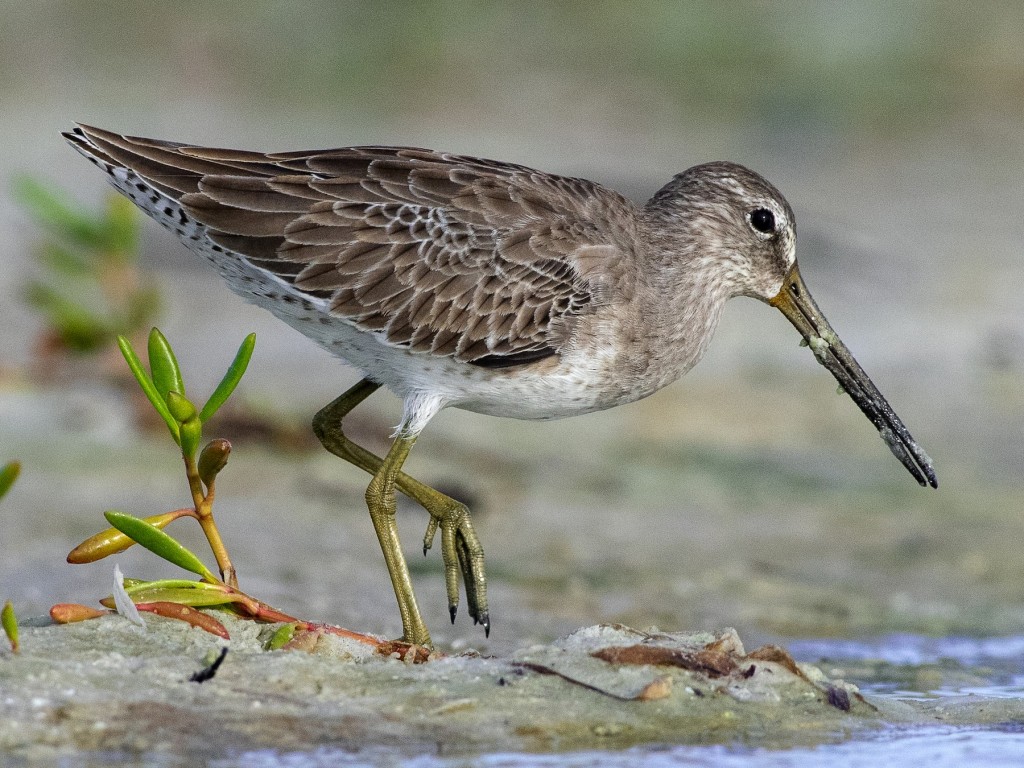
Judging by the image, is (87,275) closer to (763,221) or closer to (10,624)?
(763,221)

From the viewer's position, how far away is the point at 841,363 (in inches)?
243

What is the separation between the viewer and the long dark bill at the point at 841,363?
610cm

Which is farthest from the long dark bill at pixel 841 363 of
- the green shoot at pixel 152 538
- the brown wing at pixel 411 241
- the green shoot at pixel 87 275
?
the green shoot at pixel 87 275

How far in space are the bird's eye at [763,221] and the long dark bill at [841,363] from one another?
219 millimetres

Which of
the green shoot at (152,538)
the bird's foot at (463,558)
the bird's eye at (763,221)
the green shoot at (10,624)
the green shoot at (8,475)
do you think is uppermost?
the bird's eye at (763,221)

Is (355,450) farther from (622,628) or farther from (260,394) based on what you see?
(260,394)

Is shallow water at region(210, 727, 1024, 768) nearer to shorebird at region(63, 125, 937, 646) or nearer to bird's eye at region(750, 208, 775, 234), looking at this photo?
shorebird at region(63, 125, 937, 646)

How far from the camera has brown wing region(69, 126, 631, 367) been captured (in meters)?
5.41

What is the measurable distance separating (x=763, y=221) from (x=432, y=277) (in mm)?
1337

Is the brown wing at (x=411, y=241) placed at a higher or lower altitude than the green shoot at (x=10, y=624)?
higher

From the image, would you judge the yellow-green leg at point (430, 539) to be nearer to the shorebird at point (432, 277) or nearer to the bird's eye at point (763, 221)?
the shorebird at point (432, 277)

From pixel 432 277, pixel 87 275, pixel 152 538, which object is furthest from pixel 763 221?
pixel 87 275

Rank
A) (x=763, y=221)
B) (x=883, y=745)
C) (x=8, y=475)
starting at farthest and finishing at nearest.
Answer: (x=763, y=221) < (x=883, y=745) < (x=8, y=475)

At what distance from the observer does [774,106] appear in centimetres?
1576
